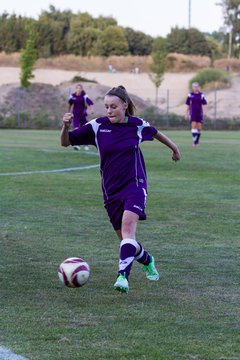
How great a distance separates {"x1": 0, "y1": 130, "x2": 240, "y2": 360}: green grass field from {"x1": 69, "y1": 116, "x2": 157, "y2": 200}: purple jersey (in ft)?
2.75

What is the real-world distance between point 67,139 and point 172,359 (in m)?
3.06

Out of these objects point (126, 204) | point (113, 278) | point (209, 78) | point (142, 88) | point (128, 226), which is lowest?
point (142, 88)

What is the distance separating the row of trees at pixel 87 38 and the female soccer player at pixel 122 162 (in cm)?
8105

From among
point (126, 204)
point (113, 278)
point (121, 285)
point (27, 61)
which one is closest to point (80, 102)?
point (113, 278)

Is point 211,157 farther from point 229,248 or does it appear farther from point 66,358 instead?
point 66,358

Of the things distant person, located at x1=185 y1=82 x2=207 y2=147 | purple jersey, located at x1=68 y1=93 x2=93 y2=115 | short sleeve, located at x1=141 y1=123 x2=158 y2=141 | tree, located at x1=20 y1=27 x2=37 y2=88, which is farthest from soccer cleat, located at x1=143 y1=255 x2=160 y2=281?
tree, located at x1=20 y1=27 x2=37 y2=88

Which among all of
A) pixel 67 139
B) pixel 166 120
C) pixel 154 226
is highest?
pixel 67 139

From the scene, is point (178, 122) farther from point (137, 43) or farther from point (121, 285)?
point (137, 43)

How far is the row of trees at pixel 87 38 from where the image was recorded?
9494 centimetres

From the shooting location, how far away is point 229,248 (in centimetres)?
941

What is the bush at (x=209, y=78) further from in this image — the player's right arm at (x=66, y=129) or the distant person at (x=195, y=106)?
the player's right arm at (x=66, y=129)

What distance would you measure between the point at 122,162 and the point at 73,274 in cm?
120

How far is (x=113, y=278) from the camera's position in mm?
7672

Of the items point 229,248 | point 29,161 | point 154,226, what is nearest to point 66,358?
point 229,248
